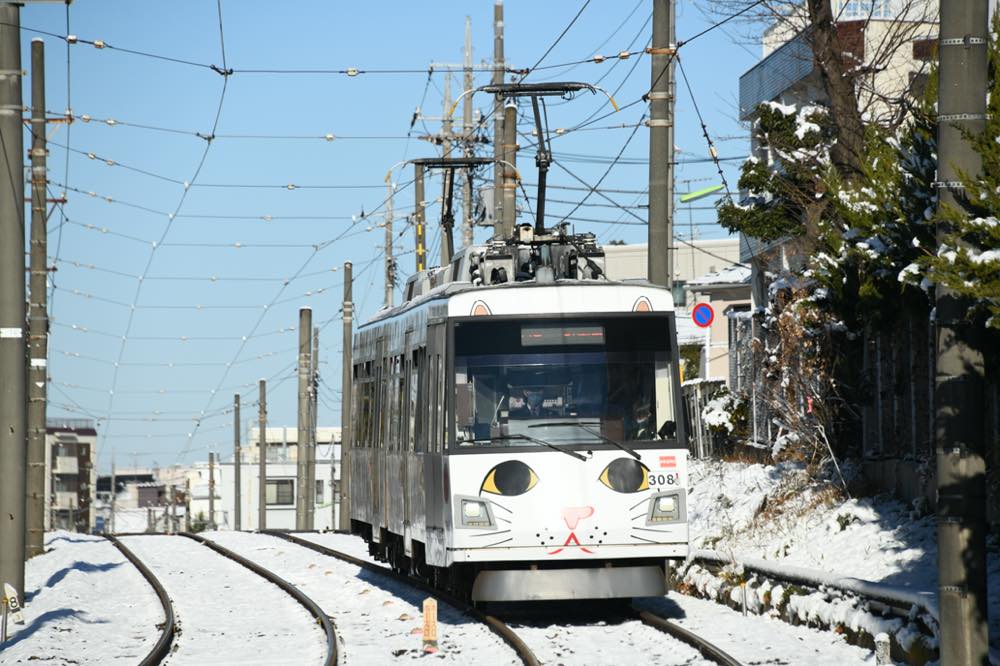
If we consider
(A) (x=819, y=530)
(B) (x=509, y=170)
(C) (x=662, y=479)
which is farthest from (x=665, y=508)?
(B) (x=509, y=170)

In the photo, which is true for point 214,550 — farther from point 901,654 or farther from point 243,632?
point 901,654

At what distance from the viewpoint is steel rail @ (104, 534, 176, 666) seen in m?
14.8

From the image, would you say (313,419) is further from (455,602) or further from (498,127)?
(455,602)

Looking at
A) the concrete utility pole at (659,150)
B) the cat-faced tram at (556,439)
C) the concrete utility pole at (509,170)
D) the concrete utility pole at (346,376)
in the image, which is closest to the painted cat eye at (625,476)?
the cat-faced tram at (556,439)

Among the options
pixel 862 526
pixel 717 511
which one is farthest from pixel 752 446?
pixel 862 526

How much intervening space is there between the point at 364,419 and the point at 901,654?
39.5 ft

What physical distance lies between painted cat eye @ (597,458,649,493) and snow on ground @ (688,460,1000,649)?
2.30m

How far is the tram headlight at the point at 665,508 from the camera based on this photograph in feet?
54.0

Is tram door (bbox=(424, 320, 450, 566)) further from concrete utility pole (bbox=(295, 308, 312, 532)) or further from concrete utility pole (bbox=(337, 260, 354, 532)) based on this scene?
concrete utility pole (bbox=(295, 308, 312, 532))

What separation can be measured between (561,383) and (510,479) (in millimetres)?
1147

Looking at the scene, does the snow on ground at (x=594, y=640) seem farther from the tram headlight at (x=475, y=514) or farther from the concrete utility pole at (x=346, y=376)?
the concrete utility pole at (x=346, y=376)

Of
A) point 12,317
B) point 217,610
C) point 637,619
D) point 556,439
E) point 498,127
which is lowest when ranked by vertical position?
point 217,610

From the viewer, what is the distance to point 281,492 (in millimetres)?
93500

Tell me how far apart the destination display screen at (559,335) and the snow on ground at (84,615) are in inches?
196
